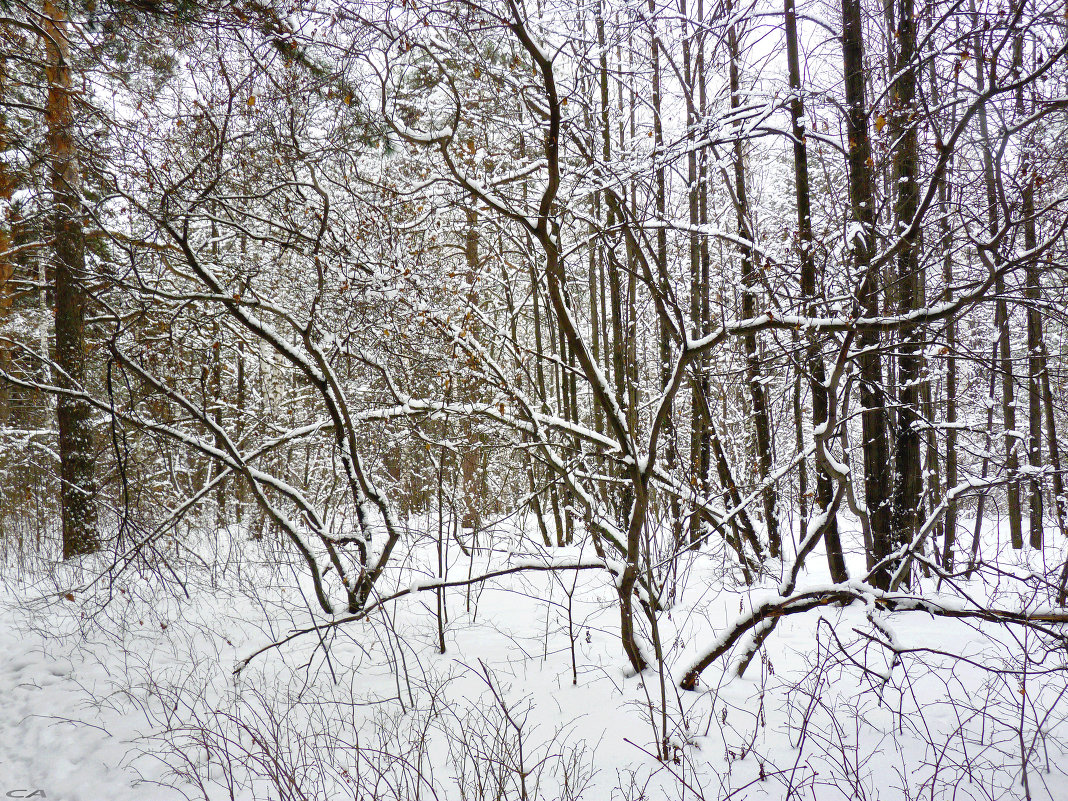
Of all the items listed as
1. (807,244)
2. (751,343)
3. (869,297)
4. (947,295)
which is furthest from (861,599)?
(751,343)

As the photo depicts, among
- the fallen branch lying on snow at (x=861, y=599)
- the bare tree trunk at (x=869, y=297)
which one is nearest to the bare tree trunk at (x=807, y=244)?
the bare tree trunk at (x=869, y=297)

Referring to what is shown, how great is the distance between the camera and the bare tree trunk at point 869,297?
184 inches

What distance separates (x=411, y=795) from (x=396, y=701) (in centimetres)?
111

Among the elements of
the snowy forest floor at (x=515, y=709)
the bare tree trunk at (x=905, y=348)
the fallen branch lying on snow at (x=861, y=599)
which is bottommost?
the snowy forest floor at (x=515, y=709)

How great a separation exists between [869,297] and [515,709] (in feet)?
13.2

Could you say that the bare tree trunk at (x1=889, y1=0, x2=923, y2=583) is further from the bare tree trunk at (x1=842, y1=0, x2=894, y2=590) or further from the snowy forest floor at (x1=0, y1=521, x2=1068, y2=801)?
the snowy forest floor at (x1=0, y1=521, x2=1068, y2=801)

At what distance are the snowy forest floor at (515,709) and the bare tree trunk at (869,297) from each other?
850mm

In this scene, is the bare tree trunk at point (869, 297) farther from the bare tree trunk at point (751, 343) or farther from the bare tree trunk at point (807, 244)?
the bare tree trunk at point (751, 343)

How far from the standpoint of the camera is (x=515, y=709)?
387 cm

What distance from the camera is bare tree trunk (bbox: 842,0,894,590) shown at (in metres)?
4.67

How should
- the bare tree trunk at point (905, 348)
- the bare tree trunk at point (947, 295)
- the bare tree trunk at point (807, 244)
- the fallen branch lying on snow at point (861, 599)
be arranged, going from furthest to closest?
the bare tree trunk at point (807, 244), the bare tree trunk at point (905, 348), the bare tree trunk at point (947, 295), the fallen branch lying on snow at point (861, 599)

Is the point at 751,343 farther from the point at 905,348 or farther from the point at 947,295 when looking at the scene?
the point at 947,295

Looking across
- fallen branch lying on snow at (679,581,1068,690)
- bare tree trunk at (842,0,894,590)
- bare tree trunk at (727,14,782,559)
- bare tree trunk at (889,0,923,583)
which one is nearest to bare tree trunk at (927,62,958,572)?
bare tree trunk at (889,0,923,583)

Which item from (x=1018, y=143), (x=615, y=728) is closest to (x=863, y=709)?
(x=615, y=728)
